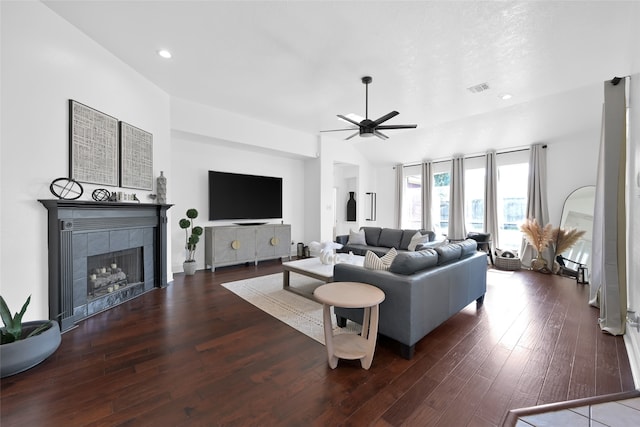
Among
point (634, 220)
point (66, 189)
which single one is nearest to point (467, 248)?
point (634, 220)

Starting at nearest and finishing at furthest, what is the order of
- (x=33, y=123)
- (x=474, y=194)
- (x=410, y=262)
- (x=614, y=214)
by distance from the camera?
(x=410, y=262) < (x=33, y=123) < (x=614, y=214) < (x=474, y=194)

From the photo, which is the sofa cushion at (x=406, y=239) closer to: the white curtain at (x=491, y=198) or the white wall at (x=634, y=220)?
the white curtain at (x=491, y=198)

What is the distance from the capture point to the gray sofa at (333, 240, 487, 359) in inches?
84.4

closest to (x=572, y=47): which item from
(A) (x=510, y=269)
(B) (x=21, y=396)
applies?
(A) (x=510, y=269)

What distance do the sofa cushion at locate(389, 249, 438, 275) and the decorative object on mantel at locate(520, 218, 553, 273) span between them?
4.00m

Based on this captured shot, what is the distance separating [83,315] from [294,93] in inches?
153

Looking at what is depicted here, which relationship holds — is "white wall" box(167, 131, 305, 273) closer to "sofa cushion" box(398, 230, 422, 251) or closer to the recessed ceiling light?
the recessed ceiling light

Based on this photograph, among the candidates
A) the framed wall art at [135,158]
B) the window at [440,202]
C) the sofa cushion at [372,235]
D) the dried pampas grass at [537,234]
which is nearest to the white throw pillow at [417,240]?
the sofa cushion at [372,235]

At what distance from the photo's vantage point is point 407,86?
3.83 meters

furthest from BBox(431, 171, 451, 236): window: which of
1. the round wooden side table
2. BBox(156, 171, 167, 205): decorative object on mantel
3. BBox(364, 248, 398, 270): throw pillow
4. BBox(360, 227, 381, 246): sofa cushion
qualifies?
BBox(156, 171, 167, 205): decorative object on mantel

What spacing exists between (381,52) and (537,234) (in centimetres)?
458

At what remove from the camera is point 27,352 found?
1921 millimetres

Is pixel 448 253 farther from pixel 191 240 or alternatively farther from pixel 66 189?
pixel 191 240

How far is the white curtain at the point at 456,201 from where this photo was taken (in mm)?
6422
